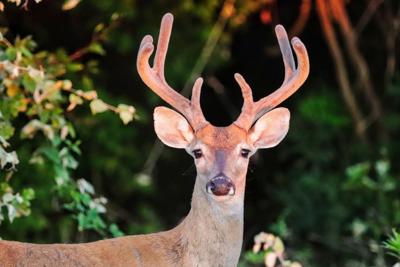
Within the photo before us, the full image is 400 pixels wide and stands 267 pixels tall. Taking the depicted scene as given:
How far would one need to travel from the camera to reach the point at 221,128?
599cm

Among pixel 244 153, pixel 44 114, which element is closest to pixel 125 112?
pixel 44 114

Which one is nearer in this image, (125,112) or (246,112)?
(246,112)

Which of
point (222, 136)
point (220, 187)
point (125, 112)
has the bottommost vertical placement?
point (220, 187)

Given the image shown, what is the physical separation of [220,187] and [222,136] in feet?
1.31

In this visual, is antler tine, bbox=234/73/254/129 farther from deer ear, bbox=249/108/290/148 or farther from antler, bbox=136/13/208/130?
antler, bbox=136/13/208/130

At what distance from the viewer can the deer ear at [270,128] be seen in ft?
20.1

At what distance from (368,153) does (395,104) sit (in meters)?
0.66

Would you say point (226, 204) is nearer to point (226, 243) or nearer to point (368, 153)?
point (226, 243)

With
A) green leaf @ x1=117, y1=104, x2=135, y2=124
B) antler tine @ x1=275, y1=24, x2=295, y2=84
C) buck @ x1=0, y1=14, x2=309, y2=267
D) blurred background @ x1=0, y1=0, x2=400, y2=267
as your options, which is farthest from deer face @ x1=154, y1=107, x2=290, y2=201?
blurred background @ x1=0, y1=0, x2=400, y2=267

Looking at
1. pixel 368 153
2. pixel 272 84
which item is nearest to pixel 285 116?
pixel 368 153

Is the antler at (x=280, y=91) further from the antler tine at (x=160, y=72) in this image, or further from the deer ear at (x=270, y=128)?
the antler tine at (x=160, y=72)

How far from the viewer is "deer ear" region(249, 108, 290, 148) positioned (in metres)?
6.13

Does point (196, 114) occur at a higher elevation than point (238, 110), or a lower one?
lower

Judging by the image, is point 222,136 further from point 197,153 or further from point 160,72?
point 160,72
